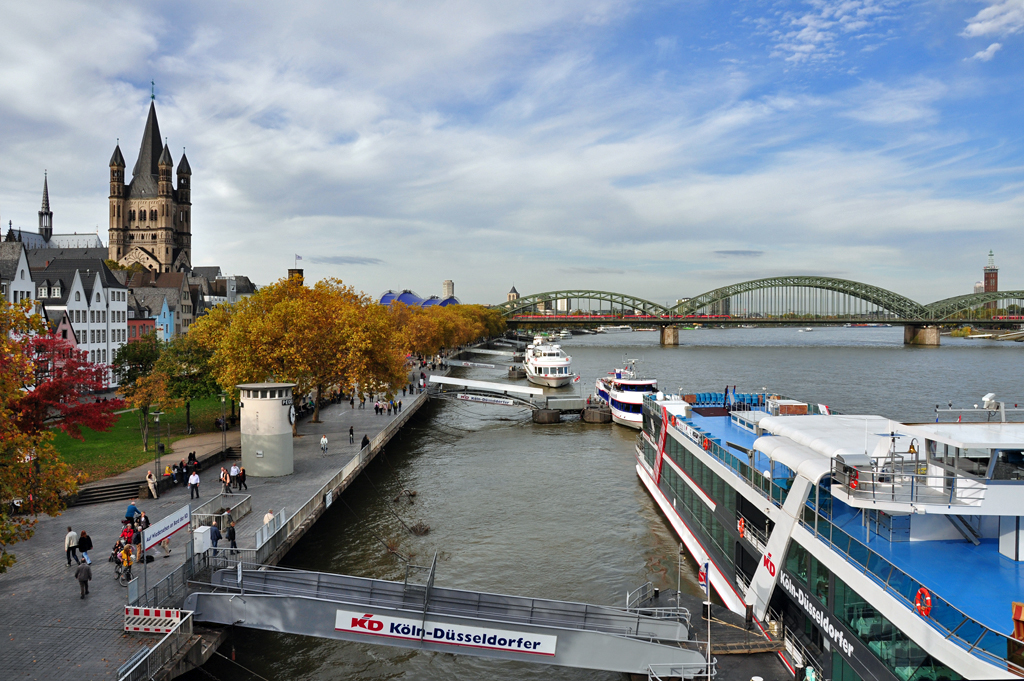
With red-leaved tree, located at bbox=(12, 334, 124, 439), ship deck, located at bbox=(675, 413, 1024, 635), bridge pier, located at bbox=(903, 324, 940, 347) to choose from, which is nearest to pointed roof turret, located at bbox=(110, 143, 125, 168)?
red-leaved tree, located at bbox=(12, 334, 124, 439)

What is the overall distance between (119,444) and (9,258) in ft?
93.0

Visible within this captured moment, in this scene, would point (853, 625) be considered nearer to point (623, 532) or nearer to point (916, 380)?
point (623, 532)

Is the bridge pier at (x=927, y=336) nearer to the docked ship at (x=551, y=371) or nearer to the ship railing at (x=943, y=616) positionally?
the docked ship at (x=551, y=371)

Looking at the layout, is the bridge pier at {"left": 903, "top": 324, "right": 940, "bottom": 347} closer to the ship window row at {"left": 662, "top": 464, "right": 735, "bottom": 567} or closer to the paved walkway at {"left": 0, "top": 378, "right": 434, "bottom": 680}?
the ship window row at {"left": 662, "top": 464, "right": 735, "bottom": 567}

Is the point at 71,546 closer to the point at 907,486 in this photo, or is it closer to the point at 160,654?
the point at 160,654

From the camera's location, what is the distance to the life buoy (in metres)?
10.7

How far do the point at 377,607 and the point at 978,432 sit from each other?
1444 cm

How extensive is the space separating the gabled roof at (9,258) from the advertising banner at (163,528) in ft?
146

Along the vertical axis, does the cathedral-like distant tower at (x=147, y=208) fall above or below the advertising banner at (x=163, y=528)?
above

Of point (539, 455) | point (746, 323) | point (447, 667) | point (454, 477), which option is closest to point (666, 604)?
point (447, 667)

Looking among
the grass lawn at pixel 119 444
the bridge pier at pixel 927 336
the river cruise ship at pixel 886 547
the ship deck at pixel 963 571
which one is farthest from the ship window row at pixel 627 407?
the bridge pier at pixel 927 336

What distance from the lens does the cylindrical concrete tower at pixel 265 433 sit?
32188 mm

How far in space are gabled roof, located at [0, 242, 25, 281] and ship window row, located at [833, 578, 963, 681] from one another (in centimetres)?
6252

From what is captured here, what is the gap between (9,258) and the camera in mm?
53906
